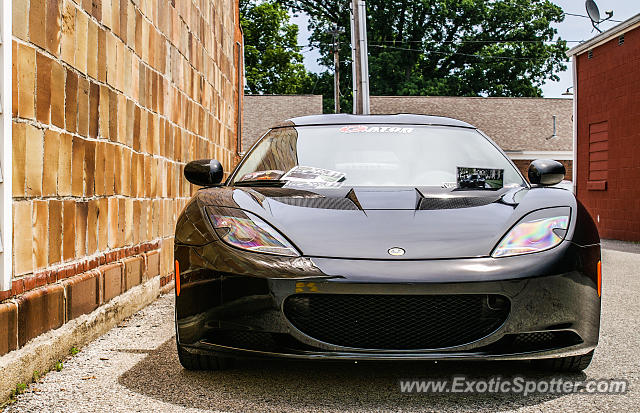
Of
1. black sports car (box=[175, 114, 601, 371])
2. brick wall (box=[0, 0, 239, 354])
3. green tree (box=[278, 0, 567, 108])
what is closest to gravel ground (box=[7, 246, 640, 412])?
black sports car (box=[175, 114, 601, 371])

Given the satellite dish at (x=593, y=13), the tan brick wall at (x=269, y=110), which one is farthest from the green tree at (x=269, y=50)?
the satellite dish at (x=593, y=13)

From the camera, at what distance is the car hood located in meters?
3.21

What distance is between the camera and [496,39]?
47406 millimetres

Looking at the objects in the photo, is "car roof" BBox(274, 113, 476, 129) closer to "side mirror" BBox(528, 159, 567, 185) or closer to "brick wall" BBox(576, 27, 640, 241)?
"side mirror" BBox(528, 159, 567, 185)

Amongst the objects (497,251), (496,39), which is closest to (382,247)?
(497,251)

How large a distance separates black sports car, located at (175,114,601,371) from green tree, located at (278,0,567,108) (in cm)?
4311

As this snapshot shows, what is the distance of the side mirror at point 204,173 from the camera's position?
4289 millimetres

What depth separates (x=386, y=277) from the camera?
10.0 feet

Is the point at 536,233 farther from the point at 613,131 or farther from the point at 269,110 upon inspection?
the point at 269,110

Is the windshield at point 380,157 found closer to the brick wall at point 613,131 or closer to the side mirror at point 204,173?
the side mirror at point 204,173

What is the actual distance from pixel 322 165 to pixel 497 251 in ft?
4.36

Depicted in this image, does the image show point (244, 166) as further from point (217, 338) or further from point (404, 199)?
point (217, 338)

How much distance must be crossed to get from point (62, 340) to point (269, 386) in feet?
3.76

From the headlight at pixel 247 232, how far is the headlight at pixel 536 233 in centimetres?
90
